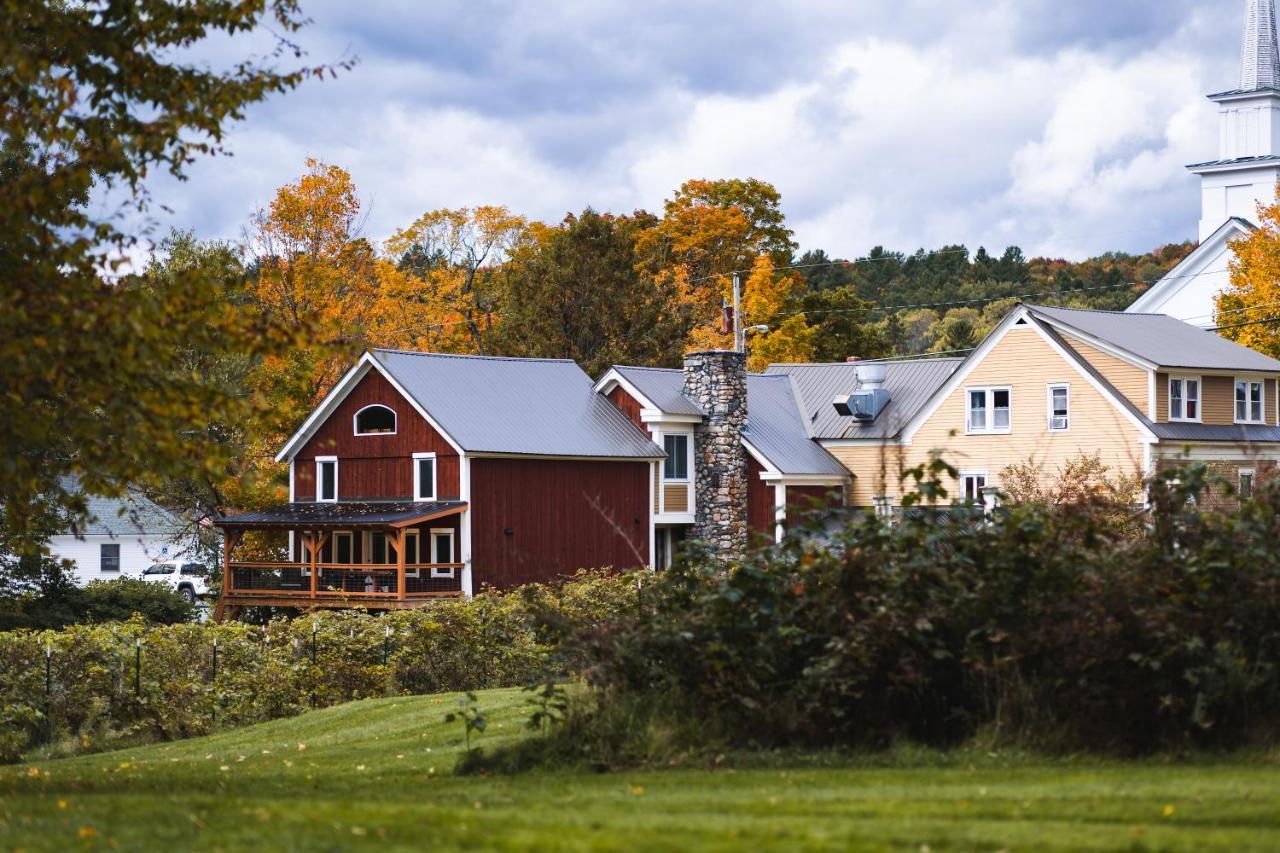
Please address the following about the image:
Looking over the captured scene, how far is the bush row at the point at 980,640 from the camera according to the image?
448 inches

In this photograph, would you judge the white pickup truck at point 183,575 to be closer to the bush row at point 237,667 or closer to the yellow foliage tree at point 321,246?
the yellow foliage tree at point 321,246

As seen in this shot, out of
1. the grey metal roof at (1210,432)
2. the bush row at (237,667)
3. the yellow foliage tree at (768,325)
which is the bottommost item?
the bush row at (237,667)

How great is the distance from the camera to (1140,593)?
38.1 feet

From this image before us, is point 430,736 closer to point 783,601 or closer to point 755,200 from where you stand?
point 783,601

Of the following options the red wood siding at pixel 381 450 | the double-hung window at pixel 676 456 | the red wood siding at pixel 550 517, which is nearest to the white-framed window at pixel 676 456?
the double-hung window at pixel 676 456

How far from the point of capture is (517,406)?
1603 inches

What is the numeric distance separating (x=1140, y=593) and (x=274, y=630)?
14.3 m

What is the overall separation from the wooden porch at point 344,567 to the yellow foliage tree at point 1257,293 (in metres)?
24.6

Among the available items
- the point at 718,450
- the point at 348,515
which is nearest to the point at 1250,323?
the point at 718,450

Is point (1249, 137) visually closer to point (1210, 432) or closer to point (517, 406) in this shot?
point (1210, 432)

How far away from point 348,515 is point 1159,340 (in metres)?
21.7

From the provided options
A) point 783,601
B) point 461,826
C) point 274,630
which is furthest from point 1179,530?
point 274,630

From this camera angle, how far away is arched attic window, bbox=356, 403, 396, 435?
131ft

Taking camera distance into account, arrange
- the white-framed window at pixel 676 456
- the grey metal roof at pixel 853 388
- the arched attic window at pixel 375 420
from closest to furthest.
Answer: the arched attic window at pixel 375 420
the white-framed window at pixel 676 456
the grey metal roof at pixel 853 388
